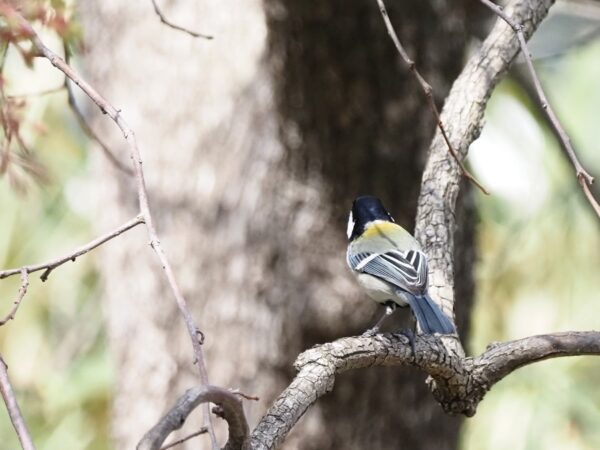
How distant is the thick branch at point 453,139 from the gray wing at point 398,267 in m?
0.06

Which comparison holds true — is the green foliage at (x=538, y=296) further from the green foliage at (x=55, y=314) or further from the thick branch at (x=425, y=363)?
the thick branch at (x=425, y=363)

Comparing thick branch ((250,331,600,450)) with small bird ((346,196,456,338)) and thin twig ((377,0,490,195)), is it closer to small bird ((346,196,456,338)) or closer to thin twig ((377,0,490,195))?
small bird ((346,196,456,338))

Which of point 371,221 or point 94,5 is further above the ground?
point 94,5

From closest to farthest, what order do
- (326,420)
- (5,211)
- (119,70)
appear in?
1. (326,420)
2. (119,70)
3. (5,211)

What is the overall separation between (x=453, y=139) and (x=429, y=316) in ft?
1.53

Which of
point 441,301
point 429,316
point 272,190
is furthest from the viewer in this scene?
point 272,190

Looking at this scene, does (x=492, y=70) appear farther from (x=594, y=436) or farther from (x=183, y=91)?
(x=594, y=436)

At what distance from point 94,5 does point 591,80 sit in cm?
283

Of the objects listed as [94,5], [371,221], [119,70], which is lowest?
[371,221]

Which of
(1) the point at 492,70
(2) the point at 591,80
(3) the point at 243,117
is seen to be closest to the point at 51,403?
(3) the point at 243,117

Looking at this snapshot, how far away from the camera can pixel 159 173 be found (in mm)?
2883

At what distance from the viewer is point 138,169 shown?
122 centimetres

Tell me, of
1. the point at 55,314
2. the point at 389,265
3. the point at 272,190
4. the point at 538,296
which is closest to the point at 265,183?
the point at 272,190

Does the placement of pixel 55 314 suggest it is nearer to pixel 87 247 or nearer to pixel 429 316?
pixel 429 316
